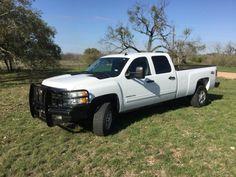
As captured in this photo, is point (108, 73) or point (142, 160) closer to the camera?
point (142, 160)

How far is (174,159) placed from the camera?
15.3ft

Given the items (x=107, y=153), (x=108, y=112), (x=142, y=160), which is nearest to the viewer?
(x=142, y=160)

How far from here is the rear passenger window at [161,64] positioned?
7.28 m

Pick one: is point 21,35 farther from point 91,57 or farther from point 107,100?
point 91,57

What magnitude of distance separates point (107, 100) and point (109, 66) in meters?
1.26

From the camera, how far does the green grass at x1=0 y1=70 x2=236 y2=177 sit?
4.32m

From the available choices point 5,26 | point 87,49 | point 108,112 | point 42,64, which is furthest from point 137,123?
point 87,49

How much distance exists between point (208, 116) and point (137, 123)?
2.28 m

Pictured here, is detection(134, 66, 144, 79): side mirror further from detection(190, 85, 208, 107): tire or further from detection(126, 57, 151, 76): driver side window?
detection(190, 85, 208, 107): tire

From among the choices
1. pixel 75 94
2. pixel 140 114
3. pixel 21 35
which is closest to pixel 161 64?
pixel 140 114

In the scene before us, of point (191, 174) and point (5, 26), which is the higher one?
point (5, 26)

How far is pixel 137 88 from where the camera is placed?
6520 mm

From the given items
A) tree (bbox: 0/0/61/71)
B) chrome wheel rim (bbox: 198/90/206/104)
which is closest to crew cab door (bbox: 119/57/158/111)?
chrome wheel rim (bbox: 198/90/206/104)

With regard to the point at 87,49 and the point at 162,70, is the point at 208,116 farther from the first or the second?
the point at 87,49
